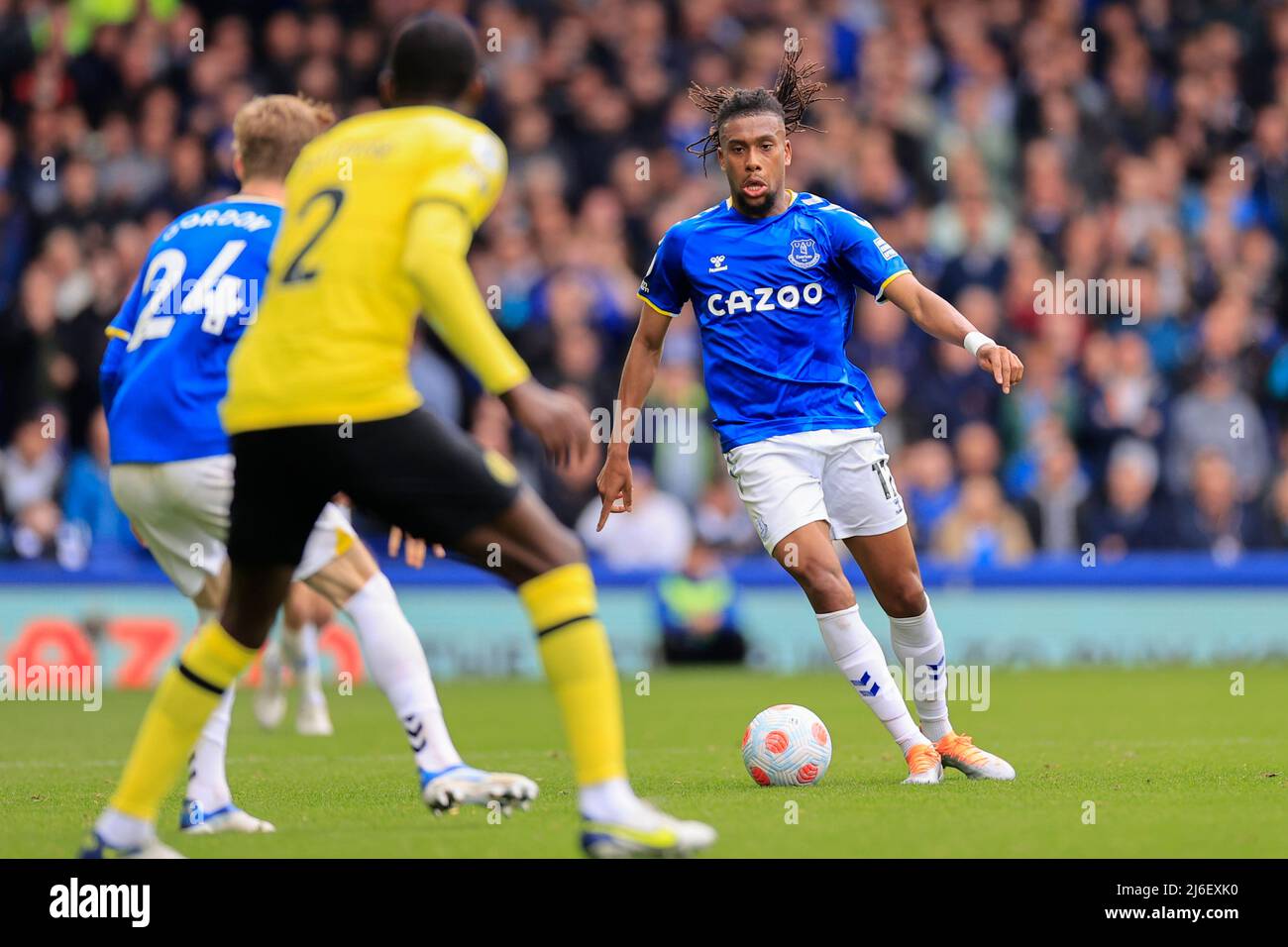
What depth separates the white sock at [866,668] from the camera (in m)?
7.80

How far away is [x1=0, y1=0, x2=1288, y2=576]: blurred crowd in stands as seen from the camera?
53.4ft

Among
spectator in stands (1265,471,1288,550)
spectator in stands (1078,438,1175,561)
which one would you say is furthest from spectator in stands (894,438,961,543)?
spectator in stands (1265,471,1288,550)

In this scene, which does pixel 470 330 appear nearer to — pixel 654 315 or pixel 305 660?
pixel 654 315

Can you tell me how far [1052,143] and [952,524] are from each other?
493cm

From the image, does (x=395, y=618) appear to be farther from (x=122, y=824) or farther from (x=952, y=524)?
(x=952, y=524)

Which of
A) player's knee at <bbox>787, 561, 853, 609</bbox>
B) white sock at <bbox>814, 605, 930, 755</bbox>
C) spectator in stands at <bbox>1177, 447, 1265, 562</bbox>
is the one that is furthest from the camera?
spectator in stands at <bbox>1177, 447, 1265, 562</bbox>

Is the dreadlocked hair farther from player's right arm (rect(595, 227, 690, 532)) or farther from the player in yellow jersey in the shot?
the player in yellow jersey

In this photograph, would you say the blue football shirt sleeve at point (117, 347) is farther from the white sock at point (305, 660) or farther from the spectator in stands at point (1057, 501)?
the spectator in stands at point (1057, 501)

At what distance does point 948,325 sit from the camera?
754cm

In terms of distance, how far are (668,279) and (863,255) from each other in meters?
0.88

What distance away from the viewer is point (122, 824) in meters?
5.53

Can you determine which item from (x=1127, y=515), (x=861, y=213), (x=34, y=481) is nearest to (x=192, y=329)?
(x=34, y=481)

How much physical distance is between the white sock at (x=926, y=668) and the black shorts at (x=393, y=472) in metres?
3.05
